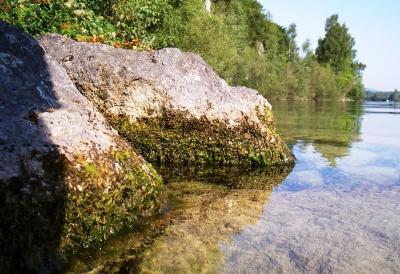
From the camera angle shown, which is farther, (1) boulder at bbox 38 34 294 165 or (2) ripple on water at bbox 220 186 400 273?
(1) boulder at bbox 38 34 294 165

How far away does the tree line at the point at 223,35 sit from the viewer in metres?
8.88

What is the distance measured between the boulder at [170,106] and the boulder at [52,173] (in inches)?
70.4

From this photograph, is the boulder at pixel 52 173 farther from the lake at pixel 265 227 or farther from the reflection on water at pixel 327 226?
the reflection on water at pixel 327 226

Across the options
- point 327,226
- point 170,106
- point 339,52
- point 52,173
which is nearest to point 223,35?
point 170,106

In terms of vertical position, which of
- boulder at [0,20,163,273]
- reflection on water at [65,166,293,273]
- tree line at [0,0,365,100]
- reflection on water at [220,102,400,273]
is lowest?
reflection on water at [220,102,400,273]

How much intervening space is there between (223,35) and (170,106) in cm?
2205

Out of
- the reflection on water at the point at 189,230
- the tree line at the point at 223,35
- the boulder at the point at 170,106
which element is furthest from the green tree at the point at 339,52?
the reflection on water at the point at 189,230

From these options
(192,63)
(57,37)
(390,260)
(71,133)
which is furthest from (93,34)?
(390,260)

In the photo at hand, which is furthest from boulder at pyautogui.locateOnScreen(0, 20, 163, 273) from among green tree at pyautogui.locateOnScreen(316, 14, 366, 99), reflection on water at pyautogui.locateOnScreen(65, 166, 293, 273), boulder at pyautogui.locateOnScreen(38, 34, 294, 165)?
green tree at pyautogui.locateOnScreen(316, 14, 366, 99)

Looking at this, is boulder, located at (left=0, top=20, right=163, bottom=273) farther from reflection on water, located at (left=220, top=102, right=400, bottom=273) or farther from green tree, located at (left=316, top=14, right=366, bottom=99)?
green tree, located at (left=316, top=14, right=366, bottom=99)

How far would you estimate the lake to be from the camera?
2.79m

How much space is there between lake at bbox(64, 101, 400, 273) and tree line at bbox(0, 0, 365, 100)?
5.26 metres

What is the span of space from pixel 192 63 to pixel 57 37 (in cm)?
229

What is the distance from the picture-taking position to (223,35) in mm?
26859
